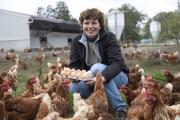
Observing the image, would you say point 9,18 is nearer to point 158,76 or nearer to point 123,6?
point 158,76

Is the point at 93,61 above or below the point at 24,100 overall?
above

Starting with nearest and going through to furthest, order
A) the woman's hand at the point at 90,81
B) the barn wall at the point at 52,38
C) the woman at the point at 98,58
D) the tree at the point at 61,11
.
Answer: the woman's hand at the point at 90,81, the woman at the point at 98,58, the barn wall at the point at 52,38, the tree at the point at 61,11

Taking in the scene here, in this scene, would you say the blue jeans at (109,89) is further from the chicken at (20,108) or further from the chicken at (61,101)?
the chicken at (20,108)

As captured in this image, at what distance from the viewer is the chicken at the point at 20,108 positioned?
5957 mm

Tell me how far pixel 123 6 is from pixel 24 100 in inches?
2722

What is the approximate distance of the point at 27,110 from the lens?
6.09 meters

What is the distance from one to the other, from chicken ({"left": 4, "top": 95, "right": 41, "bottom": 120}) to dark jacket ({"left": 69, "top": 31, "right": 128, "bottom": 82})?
2.80 feet

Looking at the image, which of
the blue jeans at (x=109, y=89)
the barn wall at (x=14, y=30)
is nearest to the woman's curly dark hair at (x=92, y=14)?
the blue jeans at (x=109, y=89)

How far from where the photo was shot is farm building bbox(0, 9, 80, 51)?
3459cm

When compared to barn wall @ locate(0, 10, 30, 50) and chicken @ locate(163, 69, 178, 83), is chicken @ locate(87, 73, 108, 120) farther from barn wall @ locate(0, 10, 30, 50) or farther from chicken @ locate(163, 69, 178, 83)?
barn wall @ locate(0, 10, 30, 50)

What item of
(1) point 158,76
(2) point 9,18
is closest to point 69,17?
(2) point 9,18

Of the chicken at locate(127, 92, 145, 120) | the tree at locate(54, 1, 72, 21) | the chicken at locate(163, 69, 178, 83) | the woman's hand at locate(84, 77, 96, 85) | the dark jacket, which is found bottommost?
the chicken at locate(127, 92, 145, 120)

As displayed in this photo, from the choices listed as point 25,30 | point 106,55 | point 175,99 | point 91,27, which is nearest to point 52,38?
point 25,30

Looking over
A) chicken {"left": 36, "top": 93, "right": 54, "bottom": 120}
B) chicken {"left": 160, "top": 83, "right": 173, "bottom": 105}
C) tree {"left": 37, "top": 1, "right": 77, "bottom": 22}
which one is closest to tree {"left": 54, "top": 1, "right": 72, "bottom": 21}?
tree {"left": 37, "top": 1, "right": 77, "bottom": 22}
